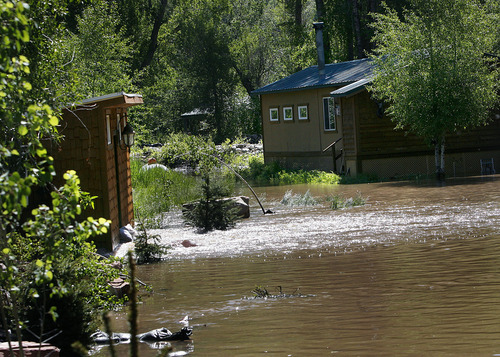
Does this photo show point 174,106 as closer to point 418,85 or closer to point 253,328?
point 418,85

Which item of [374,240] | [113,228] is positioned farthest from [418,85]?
[113,228]

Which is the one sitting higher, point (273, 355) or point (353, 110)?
point (353, 110)

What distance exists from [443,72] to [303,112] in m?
8.97

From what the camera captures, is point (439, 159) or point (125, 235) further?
point (439, 159)

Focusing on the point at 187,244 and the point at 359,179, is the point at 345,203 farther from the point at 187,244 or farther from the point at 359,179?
the point at 359,179

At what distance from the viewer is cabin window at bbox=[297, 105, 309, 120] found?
108 feet

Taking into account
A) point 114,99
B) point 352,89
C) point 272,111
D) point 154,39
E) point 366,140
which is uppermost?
point 154,39

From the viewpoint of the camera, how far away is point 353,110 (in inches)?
1141

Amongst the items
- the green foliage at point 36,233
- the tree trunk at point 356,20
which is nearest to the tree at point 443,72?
the tree trunk at point 356,20

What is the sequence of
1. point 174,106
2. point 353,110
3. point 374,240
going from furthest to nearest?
point 174,106, point 353,110, point 374,240

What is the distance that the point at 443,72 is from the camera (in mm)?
25453

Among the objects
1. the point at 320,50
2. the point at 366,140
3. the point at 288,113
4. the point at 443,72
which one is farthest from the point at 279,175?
the point at 443,72

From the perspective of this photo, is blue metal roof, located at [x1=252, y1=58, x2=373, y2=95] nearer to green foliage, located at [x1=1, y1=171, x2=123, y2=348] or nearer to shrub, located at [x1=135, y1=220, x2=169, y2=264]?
shrub, located at [x1=135, y1=220, x2=169, y2=264]

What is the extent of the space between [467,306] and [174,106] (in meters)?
48.8
